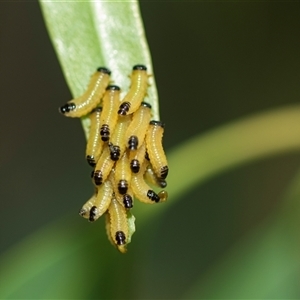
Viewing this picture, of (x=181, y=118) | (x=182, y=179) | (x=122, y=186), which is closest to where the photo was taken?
(x=122, y=186)

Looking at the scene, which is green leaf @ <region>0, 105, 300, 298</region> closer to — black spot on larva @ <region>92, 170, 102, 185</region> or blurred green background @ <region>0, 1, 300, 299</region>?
blurred green background @ <region>0, 1, 300, 299</region>

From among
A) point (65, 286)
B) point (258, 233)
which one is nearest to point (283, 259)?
point (258, 233)

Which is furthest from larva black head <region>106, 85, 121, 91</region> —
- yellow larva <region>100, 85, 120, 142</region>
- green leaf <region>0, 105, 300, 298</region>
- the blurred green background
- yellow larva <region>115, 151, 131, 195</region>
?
the blurred green background

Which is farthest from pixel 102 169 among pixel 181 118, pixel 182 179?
pixel 181 118

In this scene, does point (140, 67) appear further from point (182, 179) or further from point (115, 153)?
point (182, 179)

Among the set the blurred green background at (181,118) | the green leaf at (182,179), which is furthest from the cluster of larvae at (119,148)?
the blurred green background at (181,118)

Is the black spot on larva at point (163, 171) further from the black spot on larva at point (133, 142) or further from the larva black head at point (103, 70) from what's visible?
the larva black head at point (103, 70)
